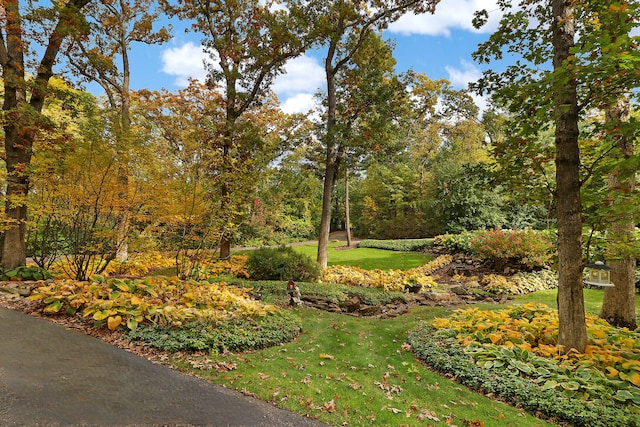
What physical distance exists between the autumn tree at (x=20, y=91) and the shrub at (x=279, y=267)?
5269 mm

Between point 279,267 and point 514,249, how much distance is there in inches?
334

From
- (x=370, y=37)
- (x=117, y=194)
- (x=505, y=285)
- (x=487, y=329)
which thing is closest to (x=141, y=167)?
(x=117, y=194)

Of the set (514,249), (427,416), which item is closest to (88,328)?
(427,416)

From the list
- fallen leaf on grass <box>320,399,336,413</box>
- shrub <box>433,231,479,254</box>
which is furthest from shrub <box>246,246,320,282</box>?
shrub <box>433,231,479,254</box>

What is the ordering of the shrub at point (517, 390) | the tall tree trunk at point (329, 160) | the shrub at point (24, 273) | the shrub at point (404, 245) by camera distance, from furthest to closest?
the shrub at point (404, 245)
the tall tree trunk at point (329, 160)
the shrub at point (24, 273)
the shrub at point (517, 390)

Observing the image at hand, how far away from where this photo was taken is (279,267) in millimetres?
9766

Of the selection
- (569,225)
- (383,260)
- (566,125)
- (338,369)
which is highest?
(566,125)

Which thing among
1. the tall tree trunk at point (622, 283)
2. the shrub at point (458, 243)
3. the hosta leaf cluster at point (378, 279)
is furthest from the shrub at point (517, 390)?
the shrub at point (458, 243)

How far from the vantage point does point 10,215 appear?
6.82m

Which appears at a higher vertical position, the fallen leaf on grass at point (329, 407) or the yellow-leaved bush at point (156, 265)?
the yellow-leaved bush at point (156, 265)

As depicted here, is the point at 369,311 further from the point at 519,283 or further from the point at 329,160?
the point at 519,283

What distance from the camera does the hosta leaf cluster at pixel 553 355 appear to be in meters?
3.42

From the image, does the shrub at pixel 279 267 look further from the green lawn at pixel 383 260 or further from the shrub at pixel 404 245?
the shrub at pixel 404 245

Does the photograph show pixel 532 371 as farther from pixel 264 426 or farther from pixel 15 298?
pixel 15 298
